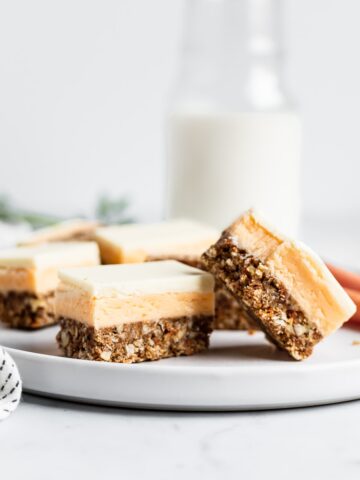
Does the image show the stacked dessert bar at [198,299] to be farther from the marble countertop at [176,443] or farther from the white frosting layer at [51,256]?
the white frosting layer at [51,256]

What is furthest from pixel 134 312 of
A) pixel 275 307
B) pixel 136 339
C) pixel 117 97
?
pixel 117 97

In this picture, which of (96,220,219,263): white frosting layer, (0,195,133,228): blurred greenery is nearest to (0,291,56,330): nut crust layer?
(96,220,219,263): white frosting layer

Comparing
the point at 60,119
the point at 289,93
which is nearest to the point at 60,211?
the point at 60,119

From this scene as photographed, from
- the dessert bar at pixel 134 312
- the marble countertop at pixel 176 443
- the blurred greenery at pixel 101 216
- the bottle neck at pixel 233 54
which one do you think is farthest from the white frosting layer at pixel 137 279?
the bottle neck at pixel 233 54

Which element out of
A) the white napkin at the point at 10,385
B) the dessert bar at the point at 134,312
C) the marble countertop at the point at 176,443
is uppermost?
the dessert bar at the point at 134,312

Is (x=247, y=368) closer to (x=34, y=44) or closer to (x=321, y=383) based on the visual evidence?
(x=321, y=383)

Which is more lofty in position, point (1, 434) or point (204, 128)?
point (204, 128)
